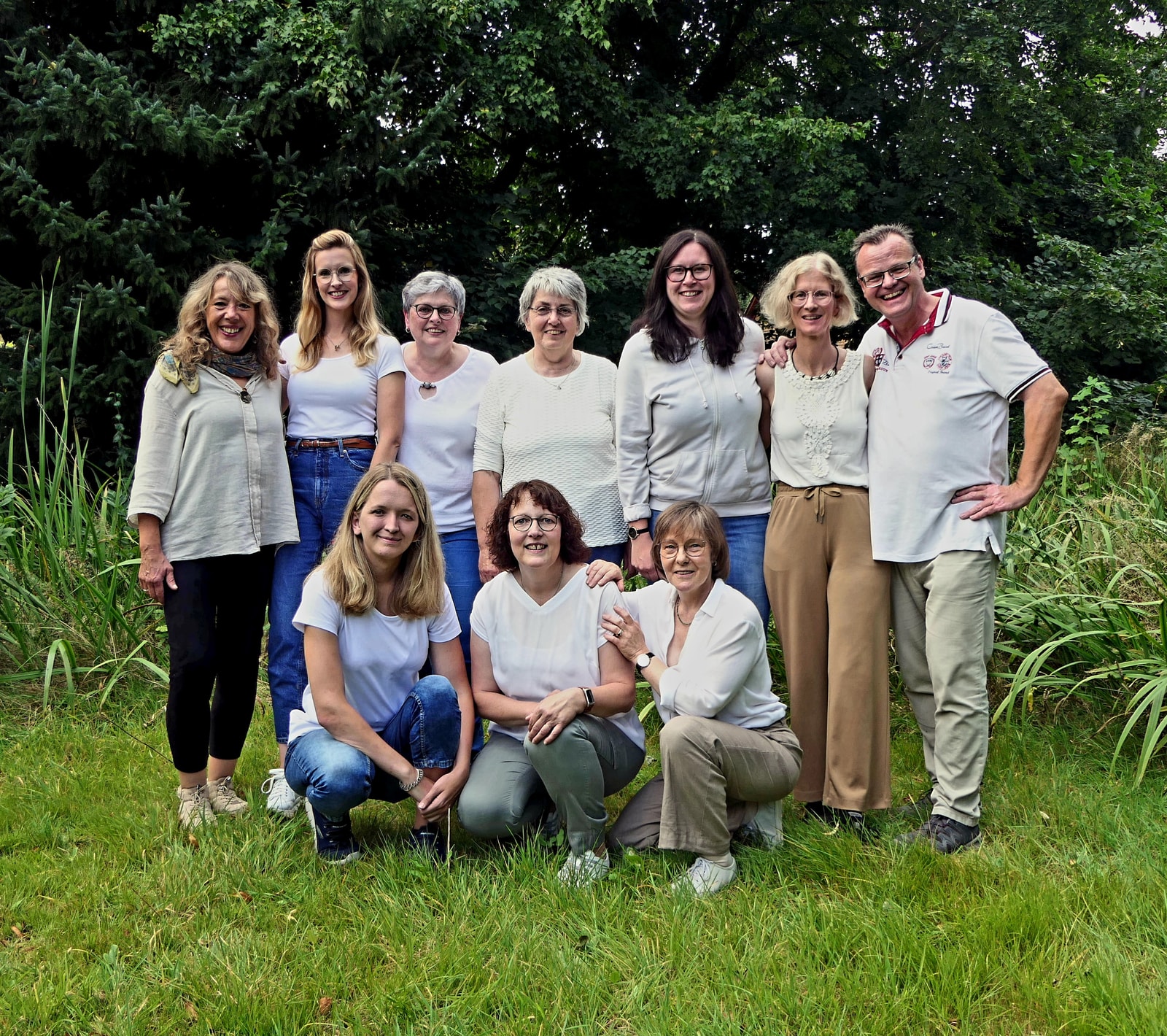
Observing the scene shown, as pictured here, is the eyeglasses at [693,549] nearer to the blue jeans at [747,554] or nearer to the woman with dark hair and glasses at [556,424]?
the blue jeans at [747,554]

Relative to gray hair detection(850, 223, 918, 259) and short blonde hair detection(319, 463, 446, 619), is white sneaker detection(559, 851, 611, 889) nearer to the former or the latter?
short blonde hair detection(319, 463, 446, 619)

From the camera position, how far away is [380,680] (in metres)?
3.48

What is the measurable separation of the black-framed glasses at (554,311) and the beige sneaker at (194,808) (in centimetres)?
218

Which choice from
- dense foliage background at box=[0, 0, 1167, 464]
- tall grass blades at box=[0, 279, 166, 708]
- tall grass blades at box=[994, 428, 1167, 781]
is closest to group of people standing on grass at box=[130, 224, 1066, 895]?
tall grass blades at box=[994, 428, 1167, 781]

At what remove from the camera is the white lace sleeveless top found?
11.9 feet

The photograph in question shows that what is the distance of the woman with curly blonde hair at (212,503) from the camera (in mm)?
3645

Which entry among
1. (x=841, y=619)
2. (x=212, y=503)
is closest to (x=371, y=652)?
(x=212, y=503)

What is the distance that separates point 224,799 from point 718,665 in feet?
6.46

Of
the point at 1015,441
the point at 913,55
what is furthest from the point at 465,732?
the point at 913,55

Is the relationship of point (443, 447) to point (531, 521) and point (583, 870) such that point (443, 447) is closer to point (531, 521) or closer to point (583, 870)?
point (531, 521)

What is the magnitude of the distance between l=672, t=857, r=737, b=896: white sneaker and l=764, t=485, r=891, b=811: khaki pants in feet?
1.98

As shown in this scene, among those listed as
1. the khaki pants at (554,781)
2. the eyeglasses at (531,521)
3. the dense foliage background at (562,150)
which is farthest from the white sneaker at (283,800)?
the dense foliage background at (562,150)

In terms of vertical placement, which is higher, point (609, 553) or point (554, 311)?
point (554, 311)

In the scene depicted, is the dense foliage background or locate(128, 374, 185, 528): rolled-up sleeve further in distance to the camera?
the dense foliage background
